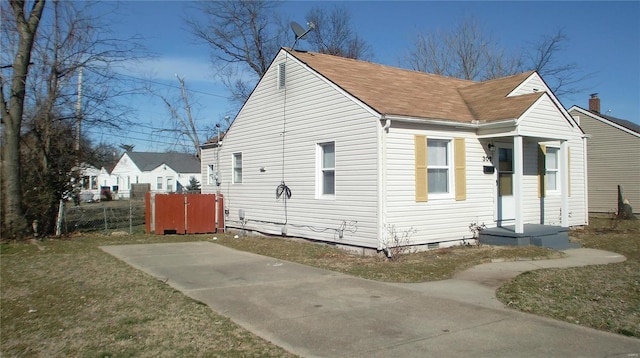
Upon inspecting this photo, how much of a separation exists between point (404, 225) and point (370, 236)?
0.84 m

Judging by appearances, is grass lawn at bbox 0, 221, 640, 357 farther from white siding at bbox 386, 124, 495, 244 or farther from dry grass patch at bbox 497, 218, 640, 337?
white siding at bbox 386, 124, 495, 244

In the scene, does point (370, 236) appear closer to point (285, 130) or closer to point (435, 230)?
point (435, 230)

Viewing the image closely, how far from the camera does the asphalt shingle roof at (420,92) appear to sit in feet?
39.8

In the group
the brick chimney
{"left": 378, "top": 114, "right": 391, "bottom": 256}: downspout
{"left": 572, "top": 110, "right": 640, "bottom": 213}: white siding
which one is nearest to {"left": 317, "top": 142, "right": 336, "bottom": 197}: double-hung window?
{"left": 378, "top": 114, "right": 391, "bottom": 256}: downspout

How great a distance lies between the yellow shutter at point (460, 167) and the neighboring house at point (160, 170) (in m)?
48.0

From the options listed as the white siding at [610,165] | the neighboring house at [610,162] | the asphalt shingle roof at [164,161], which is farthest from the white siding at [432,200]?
the asphalt shingle roof at [164,161]

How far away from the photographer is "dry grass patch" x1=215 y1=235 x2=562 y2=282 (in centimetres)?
927

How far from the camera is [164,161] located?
2345 inches

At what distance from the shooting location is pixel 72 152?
55.5 feet

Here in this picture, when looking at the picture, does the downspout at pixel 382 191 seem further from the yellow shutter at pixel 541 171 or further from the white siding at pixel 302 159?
the yellow shutter at pixel 541 171

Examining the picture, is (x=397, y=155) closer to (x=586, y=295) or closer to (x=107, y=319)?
(x=586, y=295)

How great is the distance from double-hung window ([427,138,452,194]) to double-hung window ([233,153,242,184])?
752 centimetres

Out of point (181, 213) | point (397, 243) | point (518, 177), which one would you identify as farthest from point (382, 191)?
point (181, 213)

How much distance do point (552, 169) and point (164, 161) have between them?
51117mm
